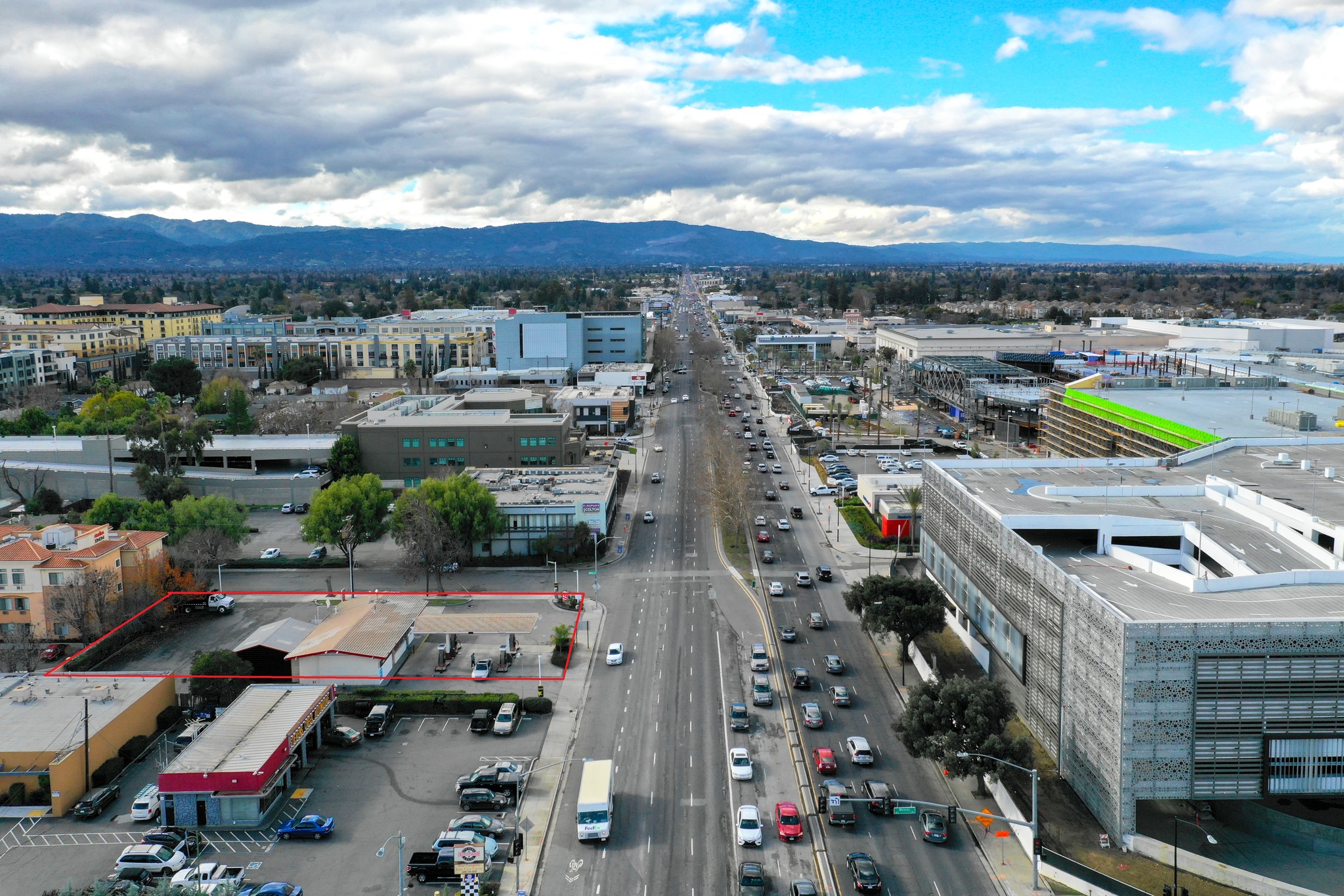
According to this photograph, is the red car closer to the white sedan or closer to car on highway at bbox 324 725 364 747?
the white sedan

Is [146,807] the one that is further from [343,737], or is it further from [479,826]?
[479,826]

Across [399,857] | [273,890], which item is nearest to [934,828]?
[399,857]

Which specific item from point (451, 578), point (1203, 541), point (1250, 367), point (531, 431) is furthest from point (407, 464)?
point (1250, 367)

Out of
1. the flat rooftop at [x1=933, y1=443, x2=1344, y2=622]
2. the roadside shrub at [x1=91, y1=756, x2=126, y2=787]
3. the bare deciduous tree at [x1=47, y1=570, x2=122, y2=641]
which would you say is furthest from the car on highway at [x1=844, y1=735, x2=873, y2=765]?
the bare deciduous tree at [x1=47, y1=570, x2=122, y2=641]

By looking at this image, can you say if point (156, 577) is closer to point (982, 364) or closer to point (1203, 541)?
point (1203, 541)

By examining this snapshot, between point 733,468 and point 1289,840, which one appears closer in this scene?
point 1289,840
